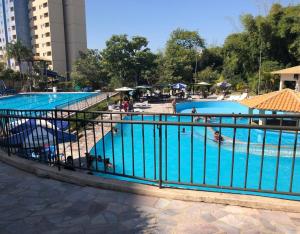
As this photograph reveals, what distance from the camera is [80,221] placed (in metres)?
2.91

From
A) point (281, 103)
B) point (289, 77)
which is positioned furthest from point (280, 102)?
point (289, 77)

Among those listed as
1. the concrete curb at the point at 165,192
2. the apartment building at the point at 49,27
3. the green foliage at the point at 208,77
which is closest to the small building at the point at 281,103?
the concrete curb at the point at 165,192

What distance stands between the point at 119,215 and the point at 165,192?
707mm

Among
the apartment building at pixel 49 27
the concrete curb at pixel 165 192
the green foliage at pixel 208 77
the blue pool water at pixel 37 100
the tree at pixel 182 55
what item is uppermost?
the apartment building at pixel 49 27

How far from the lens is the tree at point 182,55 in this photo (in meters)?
34.0

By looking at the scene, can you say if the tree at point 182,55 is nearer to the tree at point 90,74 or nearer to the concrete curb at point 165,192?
the tree at point 90,74

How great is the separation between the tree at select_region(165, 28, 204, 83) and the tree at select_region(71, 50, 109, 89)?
33.6ft

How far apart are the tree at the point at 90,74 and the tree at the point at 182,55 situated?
10249mm

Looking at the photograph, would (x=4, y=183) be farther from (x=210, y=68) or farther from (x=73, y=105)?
(x=210, y=68)

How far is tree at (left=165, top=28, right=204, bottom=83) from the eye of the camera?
34.0 metres

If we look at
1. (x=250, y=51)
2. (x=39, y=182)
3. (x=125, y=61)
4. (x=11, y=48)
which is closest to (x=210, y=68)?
(x=250, y=51)

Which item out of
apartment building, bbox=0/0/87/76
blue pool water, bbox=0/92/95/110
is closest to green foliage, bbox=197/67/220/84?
blue pool water, bbox=0/92/95/110

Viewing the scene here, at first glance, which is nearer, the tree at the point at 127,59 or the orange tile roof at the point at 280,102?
the orange tile roof at the point at 280,102

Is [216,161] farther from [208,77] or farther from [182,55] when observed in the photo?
[182,55]
